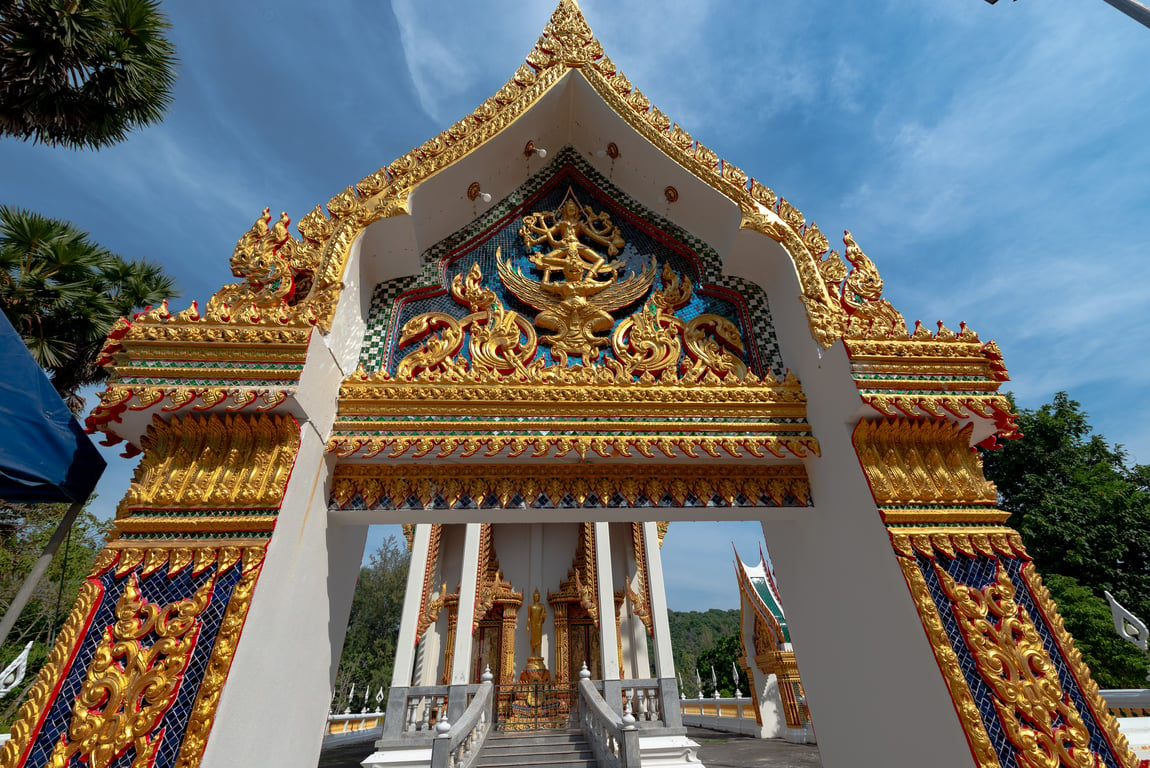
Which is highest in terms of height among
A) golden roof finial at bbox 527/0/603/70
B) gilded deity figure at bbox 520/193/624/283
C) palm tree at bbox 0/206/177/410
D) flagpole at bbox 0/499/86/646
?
palm tree at bbox 0/206/177/410

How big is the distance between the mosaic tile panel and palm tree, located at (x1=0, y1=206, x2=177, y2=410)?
6.62 meters

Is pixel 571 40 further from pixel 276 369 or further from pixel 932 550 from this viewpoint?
pixel 932 550

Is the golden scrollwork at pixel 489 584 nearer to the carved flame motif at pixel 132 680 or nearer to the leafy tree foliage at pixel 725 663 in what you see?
the carved flame motif at pixel 132 680

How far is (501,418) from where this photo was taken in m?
3.17

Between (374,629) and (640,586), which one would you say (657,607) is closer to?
(640,586)

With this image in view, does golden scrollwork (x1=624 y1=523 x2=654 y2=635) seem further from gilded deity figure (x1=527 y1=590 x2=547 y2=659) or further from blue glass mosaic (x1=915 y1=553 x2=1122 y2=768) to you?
blue glass mosaic (x1=915 y1=553 x2=1122 y2=768)

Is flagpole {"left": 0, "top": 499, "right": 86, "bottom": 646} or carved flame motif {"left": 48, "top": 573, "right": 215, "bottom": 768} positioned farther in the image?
flagpole {"left": 0, "top": 499, "right": 86, "bottom": 646}

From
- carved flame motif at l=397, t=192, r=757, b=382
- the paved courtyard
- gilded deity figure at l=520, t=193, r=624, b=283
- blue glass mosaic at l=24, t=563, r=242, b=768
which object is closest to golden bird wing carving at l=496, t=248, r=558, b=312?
carved flame motif at l=397, t=192, r=757, b=382

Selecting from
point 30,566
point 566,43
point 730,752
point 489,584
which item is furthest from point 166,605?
point 30,566

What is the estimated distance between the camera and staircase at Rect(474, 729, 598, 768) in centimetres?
862

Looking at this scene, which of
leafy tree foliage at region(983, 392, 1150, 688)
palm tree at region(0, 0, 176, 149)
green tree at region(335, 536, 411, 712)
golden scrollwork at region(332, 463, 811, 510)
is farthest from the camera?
green tree at region(335, 536, 411, 712)

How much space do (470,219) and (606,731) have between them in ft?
26.3

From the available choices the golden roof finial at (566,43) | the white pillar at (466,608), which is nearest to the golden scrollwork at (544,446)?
the golden roof finial at (566,43)

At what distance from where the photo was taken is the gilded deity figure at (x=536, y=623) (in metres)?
13.1
